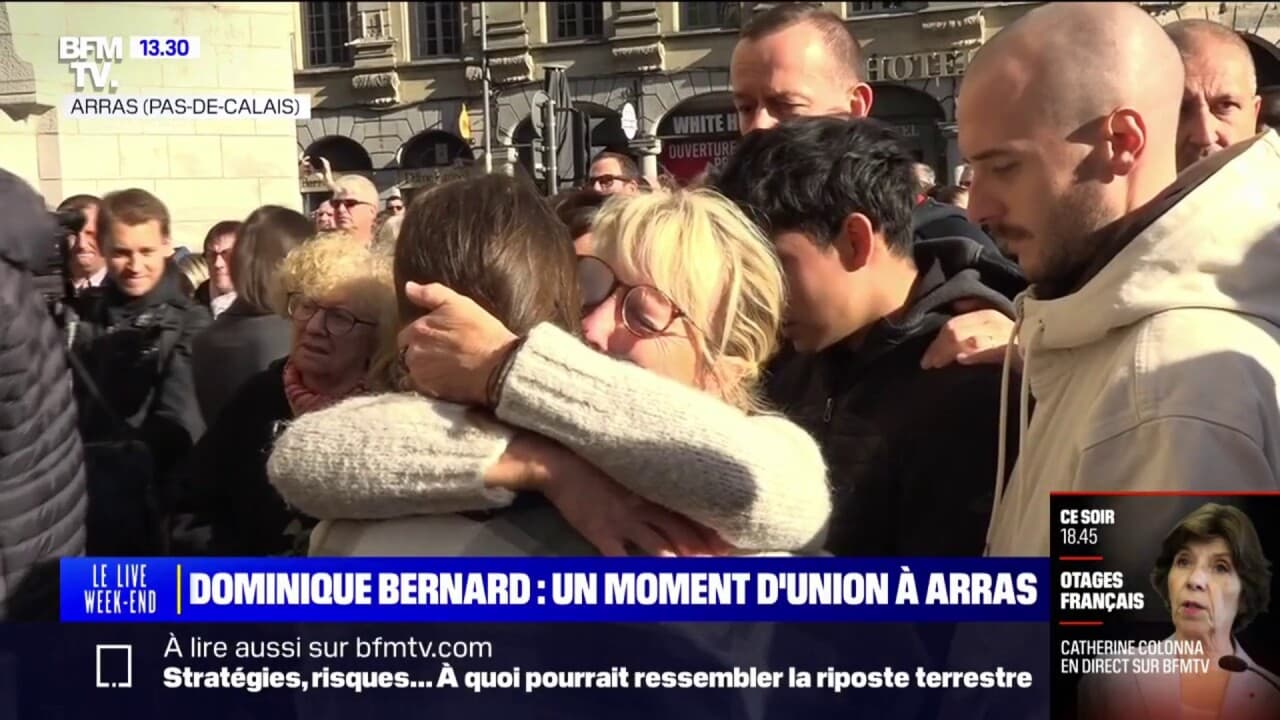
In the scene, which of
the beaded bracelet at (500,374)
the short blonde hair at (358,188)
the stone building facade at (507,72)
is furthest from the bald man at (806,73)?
the beaded bracelet at (500,374)

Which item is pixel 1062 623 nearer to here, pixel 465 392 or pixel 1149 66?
pixel 1149 66

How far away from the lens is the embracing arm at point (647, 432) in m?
1.39

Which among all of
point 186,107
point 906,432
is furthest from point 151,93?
point 906,432

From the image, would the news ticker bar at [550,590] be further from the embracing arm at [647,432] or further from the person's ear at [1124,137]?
the person's ear at [1124,137]

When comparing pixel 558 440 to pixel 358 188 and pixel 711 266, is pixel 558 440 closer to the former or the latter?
pixel 711 266

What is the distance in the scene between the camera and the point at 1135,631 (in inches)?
62.9

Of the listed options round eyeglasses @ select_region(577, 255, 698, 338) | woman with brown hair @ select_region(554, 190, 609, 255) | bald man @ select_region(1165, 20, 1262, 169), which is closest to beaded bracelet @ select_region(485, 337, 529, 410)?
round eyeglasses @ select_region(577, 255, 698, 338)

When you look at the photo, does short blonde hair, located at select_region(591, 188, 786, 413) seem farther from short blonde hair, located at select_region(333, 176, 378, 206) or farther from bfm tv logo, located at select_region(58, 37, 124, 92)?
bfm tv logo, located at select_region(58, 37, 124, 92)

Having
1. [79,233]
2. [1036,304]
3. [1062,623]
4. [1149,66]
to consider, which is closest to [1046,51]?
[1149,66]

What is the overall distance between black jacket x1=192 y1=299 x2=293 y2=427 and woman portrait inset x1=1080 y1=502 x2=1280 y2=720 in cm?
136

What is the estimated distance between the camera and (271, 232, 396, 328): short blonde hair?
6.50 feet

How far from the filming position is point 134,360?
2055 mm

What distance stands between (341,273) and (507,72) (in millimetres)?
428

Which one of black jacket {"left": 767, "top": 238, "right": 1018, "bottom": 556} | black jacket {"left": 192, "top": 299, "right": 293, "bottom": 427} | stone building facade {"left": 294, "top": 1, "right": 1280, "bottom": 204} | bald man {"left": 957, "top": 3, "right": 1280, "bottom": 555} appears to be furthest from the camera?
black jacket {"left": 192, "top": 299, "right": 293, "bottom": 427}
